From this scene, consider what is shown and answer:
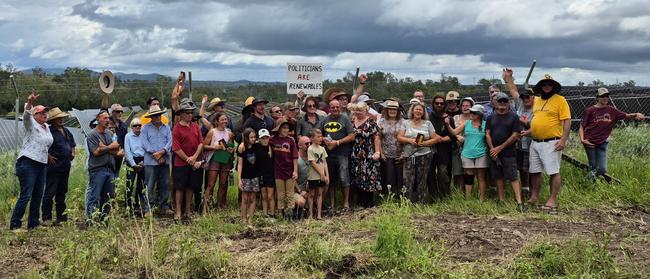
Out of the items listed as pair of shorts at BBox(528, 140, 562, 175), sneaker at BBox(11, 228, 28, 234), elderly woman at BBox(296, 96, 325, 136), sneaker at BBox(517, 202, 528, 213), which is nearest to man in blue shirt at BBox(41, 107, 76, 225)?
sneaker at BBox(11, 228, 28, 234)

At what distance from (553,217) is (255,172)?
4.04 metres

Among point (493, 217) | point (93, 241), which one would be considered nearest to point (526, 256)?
point (493, 217)

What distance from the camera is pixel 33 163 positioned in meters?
7.71

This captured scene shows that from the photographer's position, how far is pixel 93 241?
5844 millimetres

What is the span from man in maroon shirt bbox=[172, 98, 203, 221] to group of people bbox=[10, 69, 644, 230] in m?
0.02

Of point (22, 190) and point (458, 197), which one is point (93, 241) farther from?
point (458, 197)

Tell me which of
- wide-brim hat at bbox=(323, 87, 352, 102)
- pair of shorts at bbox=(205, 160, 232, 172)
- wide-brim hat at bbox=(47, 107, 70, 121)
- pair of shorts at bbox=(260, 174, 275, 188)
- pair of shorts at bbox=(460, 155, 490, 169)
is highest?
wide-brim hat at bbox=(323, 87, 352, 102)

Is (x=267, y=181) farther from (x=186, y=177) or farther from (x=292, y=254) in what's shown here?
(x=292, y=254)

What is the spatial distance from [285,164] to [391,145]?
168 centimetres

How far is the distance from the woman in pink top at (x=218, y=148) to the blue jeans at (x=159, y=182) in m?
0.60

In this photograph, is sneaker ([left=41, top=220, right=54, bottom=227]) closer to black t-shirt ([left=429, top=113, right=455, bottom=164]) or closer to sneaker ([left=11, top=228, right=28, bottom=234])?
sneaker ([left=11, top=228, right=28, bottom=234])

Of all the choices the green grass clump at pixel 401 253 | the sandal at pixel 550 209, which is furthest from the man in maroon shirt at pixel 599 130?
the green grass clump at pixel 401 253

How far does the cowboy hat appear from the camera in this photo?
926 centimetres

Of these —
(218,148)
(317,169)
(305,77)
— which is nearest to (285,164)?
(317,169)
